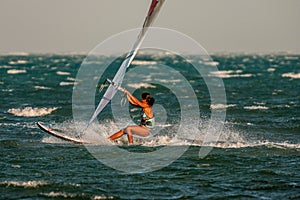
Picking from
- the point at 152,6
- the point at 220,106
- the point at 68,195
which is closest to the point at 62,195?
the point at 68,195

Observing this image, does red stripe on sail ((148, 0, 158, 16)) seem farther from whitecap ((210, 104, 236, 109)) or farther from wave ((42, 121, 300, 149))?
whitecap ((210, 104, 236, 109))

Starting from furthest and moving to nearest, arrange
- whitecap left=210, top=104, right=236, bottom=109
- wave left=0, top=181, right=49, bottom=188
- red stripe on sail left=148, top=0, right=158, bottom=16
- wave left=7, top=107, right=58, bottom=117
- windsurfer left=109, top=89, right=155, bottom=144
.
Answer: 1. whitecap left=210, top=104, right=236, bottom=109
2. wave left=7, top=107, right=58, bottom=117
3. windsurfer left=109, top=89, right=155, bottom=144
4. red stripe on sail left=148, top=0, right=158, bottom=16
5. wave left=0, top=181, right=49, bottom=188

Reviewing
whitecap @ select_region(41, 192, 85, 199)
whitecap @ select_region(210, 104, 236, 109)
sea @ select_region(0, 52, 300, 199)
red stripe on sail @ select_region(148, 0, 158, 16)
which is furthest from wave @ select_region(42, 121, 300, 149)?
whitecap @ select_region(210, 104, 236, 109)

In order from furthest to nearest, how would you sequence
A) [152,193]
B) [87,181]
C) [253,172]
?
[253,172] < [87,181] < [152,193]

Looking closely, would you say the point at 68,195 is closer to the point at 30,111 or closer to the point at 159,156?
the point at 159,156

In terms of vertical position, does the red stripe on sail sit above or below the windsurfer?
above

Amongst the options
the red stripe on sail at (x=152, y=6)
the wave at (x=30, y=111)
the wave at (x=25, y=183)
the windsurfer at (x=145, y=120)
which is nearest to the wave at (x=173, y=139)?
the windsurfer at (x=145, y=120)

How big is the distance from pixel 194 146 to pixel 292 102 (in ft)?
49.9

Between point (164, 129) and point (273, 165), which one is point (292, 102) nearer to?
point (164, 129)

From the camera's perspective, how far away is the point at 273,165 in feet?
48.2

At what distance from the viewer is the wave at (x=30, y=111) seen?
2522 cm

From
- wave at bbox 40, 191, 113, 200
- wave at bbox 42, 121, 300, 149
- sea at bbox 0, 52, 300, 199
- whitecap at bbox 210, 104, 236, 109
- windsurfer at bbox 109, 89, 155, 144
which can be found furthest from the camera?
whitecap at bbox 210, 104, 236, 109

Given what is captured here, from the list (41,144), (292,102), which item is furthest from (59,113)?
(292,102)

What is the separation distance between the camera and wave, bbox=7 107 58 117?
82.7 feet
